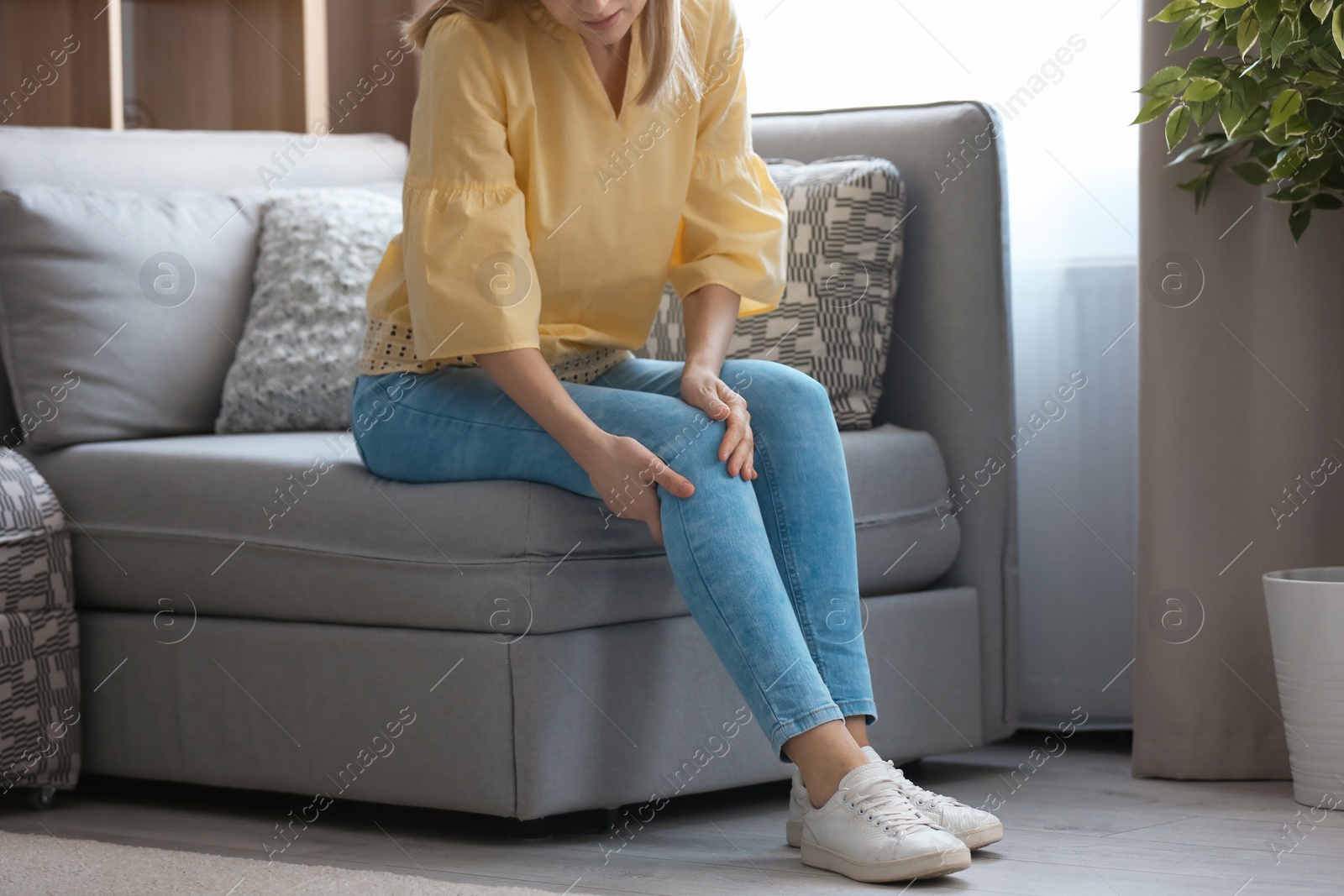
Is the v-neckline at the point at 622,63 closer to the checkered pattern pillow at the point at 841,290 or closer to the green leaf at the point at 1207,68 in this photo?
the checkered pattern pillow at the point at 841,290

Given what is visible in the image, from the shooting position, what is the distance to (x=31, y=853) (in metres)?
1.38

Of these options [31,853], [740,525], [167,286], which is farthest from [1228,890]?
[167,286]

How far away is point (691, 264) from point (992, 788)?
713 mm

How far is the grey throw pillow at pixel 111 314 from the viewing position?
1.79 m

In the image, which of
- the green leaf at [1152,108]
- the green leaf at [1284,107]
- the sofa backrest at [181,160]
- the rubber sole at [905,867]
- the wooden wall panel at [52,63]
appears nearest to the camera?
the rubber sole at [905,867]

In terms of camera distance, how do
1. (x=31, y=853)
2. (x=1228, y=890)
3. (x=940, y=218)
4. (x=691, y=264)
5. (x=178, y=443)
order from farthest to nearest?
(x=940, y=218) < (x=178, y=443) < (x=691, y=264) < (x=31, y=853) < (x=1228, y=890)

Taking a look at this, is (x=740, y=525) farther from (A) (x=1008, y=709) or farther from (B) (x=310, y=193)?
(B) (x=310, y=193)

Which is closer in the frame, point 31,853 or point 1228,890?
point 1228,890

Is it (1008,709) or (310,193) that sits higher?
(310,193)

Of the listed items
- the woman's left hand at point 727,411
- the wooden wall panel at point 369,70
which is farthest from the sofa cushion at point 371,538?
the wooden wall panel at point 369,70

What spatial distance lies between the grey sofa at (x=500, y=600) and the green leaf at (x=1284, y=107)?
0.43 meters

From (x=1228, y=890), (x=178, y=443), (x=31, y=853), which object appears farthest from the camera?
(x=178, y=443)

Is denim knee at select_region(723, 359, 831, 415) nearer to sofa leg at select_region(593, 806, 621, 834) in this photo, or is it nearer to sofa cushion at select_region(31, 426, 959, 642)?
sofa cushion at select_region(31, 426, 959, 642)

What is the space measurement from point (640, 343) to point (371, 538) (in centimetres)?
35
